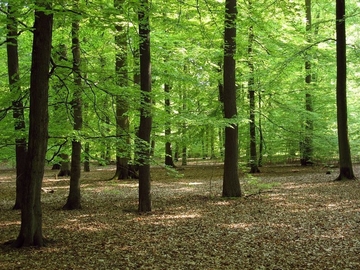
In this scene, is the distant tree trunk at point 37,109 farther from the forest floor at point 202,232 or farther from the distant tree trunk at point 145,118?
the distant tree trunk at point 145,118

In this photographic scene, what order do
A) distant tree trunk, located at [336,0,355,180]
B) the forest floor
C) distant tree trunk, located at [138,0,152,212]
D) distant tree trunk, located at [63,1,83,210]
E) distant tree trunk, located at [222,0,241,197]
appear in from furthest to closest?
distant tree trunk, located at [336,0,355,180] < distant tree trunk, located at [222,0,241,197] < distant tree trunk, located at [63,1,83,210] < distant tree trunk, located at [138,0,152,212] < the forest floor

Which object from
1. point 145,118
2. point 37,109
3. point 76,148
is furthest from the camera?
point 76,148

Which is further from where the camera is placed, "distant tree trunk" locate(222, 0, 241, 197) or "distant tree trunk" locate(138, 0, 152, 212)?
"distant tree trunk" locate(222, 0, 241, 197)

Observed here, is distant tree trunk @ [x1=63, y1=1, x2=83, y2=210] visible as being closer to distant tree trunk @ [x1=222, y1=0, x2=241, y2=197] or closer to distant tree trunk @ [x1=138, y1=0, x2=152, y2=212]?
distant tree trunk @ [x1=138, y1=0, x2=152, y2=212]

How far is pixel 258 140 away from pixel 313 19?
476 inches

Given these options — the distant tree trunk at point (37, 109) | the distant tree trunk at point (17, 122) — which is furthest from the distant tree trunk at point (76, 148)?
the distant tree trunk at point (37, 109)

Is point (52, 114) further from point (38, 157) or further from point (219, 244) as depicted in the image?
point (219, 244)

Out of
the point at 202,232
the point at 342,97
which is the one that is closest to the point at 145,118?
the point at 202,232

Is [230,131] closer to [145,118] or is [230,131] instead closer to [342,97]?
[145,118]

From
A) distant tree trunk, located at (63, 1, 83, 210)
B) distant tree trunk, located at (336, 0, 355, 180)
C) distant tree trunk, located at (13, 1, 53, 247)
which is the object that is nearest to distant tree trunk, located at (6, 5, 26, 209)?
distant tree trunk, located at (63, 1, 83, 210)

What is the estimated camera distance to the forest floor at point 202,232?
5.58 m

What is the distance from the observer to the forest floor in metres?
5.58

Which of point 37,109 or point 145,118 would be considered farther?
point 145,118

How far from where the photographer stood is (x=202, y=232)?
24.2 feet
